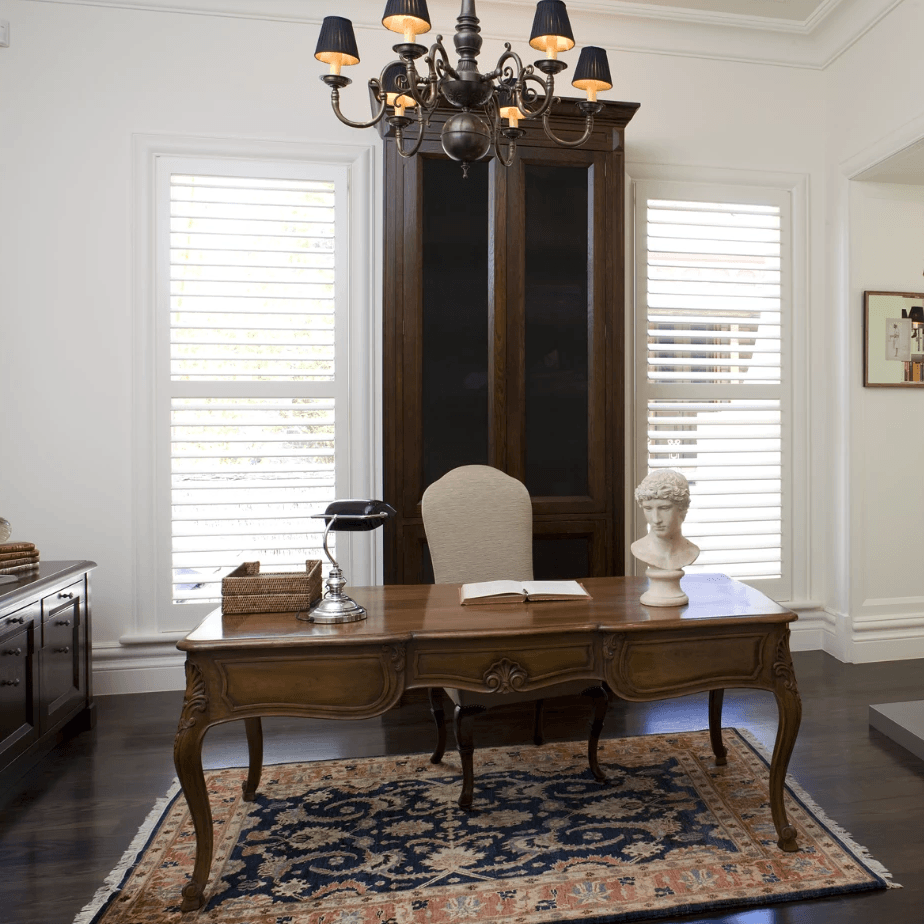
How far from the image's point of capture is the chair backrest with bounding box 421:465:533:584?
117 inches

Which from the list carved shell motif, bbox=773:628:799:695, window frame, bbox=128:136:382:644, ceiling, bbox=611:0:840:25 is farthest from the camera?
ceiling, bbox=611:0:840:25

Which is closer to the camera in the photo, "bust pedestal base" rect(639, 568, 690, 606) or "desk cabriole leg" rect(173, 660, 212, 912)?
"desk cabriole leg" rect(173, 660, 212, 912)

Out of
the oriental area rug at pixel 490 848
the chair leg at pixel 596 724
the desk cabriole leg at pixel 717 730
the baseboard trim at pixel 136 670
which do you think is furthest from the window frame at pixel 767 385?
the baseboard trim at pixel 136 670

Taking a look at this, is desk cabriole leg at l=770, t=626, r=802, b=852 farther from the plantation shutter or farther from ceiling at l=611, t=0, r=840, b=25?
ceiling at l=611, t=0, r=840, b=25

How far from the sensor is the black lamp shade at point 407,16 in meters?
1.97

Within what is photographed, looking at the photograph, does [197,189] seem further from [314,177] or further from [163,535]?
[163,535]

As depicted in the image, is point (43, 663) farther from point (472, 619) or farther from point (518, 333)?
point (518, 333)

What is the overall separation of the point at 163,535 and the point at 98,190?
1705 millimetres

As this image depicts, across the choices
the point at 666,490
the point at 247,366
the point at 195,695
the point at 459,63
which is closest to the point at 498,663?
the point at 666,490

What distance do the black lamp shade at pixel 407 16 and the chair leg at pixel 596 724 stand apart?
2.08m

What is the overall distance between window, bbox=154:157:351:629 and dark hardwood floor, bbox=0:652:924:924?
0.83 meters

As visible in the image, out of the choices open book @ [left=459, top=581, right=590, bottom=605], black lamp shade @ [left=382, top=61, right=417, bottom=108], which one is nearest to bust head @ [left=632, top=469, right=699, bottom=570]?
open book @ [left=459, top=581, right=590, bottom=605]

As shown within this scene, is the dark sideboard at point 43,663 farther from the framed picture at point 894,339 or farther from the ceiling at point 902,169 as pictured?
the ceiling at point 902,169

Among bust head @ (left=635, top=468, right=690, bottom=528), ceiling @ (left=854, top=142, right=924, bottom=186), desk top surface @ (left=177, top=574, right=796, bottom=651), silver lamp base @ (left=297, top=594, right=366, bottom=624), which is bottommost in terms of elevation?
desk top surface @ (left=177, top=574, right=796, bottom=651)
